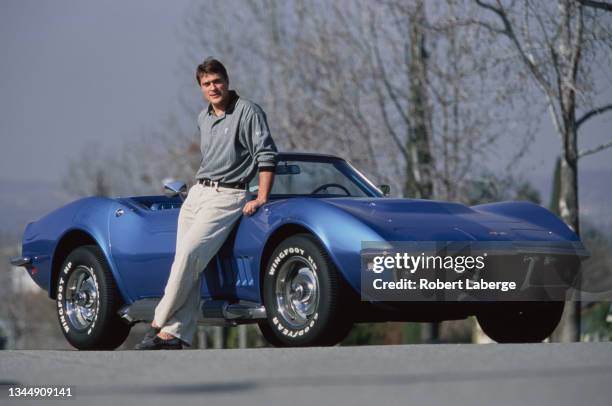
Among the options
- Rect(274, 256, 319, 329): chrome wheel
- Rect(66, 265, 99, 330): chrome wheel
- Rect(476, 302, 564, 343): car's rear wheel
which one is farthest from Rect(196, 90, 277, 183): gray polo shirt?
Rect(476, 302, 564, 343): car's rear wheel

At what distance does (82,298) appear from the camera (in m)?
10.6

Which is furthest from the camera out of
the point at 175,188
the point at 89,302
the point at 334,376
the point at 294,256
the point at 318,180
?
the point at 89,302

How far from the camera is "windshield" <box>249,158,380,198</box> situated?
9.98 meters

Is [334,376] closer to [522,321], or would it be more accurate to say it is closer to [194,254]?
[194,254]

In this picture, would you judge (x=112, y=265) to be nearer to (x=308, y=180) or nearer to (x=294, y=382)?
(x=308, y=180)

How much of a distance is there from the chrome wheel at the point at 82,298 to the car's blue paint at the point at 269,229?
0.28 m

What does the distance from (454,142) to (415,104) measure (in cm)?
101

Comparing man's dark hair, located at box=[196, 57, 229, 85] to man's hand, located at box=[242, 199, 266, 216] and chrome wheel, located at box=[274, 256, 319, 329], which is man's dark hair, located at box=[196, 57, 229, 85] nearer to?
man's hand, located at box=[242, 199, 266, 216]

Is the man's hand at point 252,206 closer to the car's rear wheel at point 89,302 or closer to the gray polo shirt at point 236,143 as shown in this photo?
the gray polo shirt at point 236,143

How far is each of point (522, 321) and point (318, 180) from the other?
184cm

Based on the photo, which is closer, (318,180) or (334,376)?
(334,376)

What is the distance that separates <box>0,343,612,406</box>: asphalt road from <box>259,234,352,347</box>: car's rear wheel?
466 millimetres

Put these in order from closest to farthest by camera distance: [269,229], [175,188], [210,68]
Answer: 1. [269,229]
2. [210,68]
3. [175,188]

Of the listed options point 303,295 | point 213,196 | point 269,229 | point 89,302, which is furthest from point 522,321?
point 89,302
